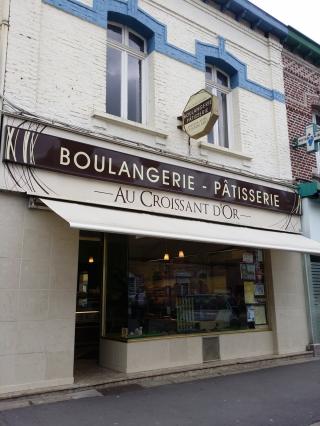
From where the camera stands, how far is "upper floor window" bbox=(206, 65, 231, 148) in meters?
9.84

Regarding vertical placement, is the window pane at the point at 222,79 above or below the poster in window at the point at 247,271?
above

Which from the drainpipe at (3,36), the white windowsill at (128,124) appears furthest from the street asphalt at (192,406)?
the drainpipe at (3,36)

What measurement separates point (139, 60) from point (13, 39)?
111 inches

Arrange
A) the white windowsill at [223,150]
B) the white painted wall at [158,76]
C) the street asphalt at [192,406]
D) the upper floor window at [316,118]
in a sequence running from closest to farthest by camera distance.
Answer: the street asphalt at [192,406], the white painted wall at [158,76], the white windowsill at [223,150], the upper floor window at [316,118]

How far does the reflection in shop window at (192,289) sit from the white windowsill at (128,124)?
197 cm

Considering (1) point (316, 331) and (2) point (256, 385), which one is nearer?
(2) point (256, 385)

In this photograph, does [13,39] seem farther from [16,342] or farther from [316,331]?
[316,331]

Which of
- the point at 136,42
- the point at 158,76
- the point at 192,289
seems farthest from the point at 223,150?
the point at 192,289

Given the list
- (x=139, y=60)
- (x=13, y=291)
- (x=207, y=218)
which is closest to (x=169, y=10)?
(x=139, y=60)

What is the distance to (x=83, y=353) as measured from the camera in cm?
863

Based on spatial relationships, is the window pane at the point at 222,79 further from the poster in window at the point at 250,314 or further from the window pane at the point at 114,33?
the poster in window at the point at 250,314

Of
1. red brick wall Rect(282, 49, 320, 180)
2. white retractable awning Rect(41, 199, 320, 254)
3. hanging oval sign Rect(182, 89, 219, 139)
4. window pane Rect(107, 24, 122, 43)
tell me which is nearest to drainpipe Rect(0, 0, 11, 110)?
white retractable awning Rect(41, 199, 320, 254)

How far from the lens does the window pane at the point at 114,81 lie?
8.21 m

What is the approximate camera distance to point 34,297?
6223 millimetres
